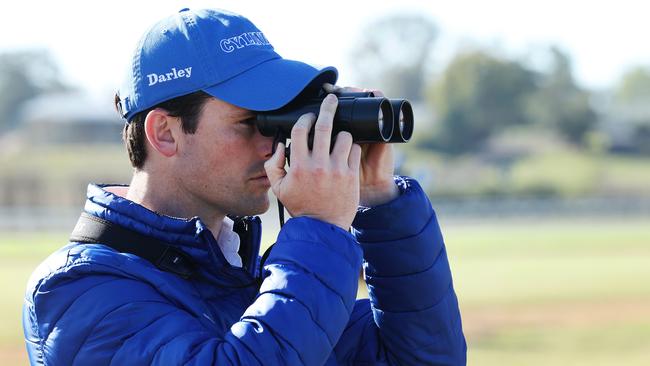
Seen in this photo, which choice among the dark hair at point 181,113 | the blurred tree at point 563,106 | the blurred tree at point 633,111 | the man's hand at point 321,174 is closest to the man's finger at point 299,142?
the man's hand at point 321,174

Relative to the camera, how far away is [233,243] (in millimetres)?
2484

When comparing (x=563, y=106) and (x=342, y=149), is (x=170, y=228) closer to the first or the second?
(x=342, y=149)

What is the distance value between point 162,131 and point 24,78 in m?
97.1

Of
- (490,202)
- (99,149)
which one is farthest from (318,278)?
(99,149)

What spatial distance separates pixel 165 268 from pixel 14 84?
3791 inches

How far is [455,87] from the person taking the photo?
7244cm

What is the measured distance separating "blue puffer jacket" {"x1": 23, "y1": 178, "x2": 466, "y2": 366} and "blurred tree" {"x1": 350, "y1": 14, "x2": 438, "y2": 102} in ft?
285

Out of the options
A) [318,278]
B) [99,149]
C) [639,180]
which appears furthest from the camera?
[99,149]

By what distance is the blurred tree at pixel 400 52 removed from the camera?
8969 cm

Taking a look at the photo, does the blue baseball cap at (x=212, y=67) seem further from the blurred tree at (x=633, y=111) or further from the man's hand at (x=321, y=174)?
the blurred tree at (x=633, y=111)

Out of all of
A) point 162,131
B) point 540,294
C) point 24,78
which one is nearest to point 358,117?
point 162,131

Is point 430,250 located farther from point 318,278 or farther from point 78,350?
point 78,350

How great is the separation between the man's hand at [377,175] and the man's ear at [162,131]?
1.19 feet

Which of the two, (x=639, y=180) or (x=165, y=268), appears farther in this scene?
(x=639, y=180)
